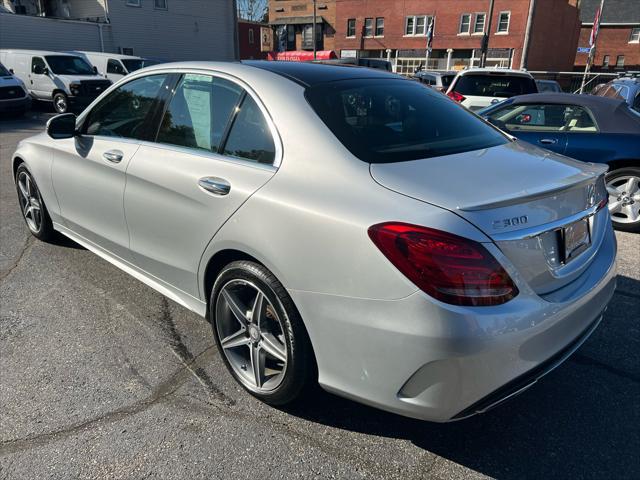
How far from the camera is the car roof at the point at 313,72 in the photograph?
2703 millimetres

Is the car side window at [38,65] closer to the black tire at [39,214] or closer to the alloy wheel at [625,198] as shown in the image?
the black tire at [39,214]

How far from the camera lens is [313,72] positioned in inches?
112

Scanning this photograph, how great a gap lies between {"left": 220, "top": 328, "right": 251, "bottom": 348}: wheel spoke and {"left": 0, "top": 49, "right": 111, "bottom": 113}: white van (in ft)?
51.1

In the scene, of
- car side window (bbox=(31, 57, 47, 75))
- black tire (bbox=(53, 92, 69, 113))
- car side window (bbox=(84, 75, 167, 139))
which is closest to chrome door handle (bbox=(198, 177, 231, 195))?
car side window (bbox=(84, 75, 167, 139))

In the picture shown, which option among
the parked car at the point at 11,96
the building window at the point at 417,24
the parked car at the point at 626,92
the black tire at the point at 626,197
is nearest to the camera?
the black tire at the point at 626,197

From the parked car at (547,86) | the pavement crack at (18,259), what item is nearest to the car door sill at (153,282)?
the pavement crack at (18,259)

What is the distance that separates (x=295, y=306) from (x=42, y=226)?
3.40 m

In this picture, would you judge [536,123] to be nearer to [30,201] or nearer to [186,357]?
[186,357]

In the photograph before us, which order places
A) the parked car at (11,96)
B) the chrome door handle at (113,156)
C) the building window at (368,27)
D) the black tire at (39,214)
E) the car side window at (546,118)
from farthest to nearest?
the building window at (368,27) < the parked car at (11,96) < the car side window at (546,118) < the black tire at (39,214) < the chrome door handle at (113,156)

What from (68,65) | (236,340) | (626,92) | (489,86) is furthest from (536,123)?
(68,65)

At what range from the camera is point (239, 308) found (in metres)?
2.57

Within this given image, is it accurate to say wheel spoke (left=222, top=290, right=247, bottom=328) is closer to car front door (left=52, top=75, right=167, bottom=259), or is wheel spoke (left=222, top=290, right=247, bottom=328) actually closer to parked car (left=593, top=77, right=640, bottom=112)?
car front door (left=52, top=75, right=167, bottom=259)

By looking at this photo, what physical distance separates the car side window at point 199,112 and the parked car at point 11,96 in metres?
14.4

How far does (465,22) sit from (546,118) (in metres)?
46.9
